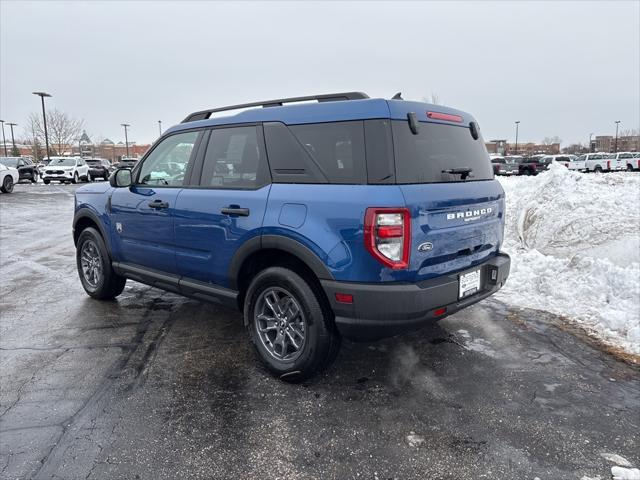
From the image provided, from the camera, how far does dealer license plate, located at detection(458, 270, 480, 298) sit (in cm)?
334

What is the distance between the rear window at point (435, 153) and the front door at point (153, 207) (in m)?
2.04

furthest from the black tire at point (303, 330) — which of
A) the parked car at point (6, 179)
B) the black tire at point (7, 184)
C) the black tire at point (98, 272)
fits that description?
the black tire at point (7, 184)

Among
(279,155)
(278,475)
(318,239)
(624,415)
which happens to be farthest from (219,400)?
(624,415)

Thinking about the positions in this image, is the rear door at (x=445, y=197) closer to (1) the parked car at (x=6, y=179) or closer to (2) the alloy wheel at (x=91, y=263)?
(2) the alloy wheel at (x=91, y=263)

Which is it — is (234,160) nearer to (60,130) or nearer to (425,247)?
(425,247)

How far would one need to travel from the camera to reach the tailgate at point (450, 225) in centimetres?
296

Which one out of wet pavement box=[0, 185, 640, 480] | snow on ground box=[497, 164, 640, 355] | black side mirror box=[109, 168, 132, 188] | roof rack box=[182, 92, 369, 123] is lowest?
wet pavement box=[0, 185, 640, 480]

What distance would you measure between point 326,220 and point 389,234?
433mm

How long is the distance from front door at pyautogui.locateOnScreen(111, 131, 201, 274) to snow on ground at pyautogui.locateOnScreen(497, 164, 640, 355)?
3897mm

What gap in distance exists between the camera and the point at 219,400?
129 inches

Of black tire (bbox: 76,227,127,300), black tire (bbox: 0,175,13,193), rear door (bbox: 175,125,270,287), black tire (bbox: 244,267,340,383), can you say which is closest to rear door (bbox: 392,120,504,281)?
black tire (bbox: 244,267,340,383)

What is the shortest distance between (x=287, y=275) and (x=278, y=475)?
4.34 ft

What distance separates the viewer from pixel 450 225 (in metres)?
3.21

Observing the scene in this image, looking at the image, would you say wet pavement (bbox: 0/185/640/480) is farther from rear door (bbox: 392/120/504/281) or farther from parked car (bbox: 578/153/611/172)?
parked car (bbox: 578/153/611/172)
